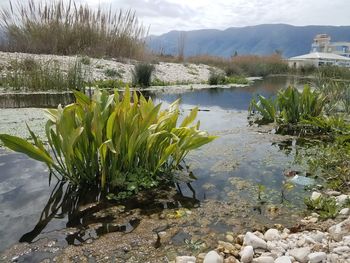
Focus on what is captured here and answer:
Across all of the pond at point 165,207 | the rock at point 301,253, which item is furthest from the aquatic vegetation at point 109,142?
the rock at point 301,253

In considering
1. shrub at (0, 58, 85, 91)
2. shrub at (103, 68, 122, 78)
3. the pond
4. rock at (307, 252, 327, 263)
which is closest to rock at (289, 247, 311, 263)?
rock at (307, 252, 327, 263)

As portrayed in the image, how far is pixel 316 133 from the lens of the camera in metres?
4.84

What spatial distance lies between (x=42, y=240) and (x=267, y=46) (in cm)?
13669

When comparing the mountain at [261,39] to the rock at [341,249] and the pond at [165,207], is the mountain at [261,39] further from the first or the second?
the rock at [341,249]

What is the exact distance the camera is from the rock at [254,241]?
1.86 meters

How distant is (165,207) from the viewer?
246 centimetres

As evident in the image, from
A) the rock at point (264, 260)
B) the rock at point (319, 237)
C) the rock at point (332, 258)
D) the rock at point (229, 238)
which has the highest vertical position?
the rock at point (332, 258)

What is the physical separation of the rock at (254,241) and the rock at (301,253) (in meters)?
0.16

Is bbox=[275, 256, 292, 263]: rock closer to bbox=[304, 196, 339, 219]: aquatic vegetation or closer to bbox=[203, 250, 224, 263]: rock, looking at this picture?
bbox=[203, 250, 224, 263]: rock

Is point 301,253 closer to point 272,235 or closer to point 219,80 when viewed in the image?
point 272,235

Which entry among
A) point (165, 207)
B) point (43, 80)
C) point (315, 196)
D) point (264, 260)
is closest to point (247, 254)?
point (264, 260)

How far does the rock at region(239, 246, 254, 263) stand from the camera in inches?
68.7

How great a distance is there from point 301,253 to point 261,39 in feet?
486

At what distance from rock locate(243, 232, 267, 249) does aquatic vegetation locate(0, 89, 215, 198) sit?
1012 mm
